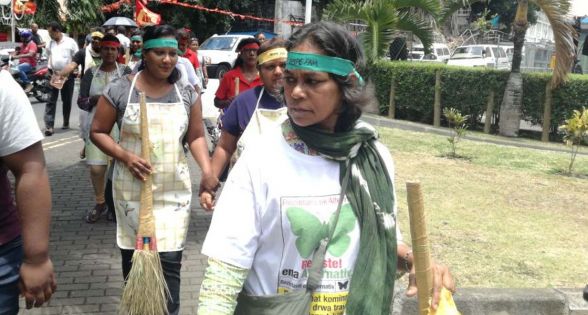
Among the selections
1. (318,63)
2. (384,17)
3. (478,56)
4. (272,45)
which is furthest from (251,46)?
(478,56)

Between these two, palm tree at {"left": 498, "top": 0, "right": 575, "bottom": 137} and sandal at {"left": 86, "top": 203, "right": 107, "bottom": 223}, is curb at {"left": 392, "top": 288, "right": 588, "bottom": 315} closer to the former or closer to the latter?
sandal at {"left": 86, "top": 203, "right": 107, "bottom": 223}

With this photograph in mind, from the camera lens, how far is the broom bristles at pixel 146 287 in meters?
3.40

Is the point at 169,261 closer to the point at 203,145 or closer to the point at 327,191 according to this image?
the point at 203,145

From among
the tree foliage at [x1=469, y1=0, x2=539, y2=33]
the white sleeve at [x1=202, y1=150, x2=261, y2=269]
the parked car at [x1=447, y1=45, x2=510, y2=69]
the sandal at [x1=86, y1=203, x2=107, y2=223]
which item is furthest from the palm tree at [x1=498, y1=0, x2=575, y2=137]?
the tree foliage at [x1=469, y1=0, x2=539, y2=33]

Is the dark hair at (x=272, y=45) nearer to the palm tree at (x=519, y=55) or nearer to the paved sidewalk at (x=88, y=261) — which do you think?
the paved sidewalk at (x=88, y=261)

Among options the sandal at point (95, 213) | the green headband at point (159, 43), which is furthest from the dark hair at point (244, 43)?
the sandal at point (95, 213)

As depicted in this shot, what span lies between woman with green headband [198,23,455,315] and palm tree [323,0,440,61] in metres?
12.4

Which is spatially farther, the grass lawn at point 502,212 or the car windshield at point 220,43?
the car windshield at point 220,43

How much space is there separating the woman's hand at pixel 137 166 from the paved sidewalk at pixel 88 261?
119 centimetres

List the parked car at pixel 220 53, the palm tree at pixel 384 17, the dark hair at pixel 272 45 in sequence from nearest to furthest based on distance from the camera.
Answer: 1. the dark hair at pixel 272 45
2. the palm tree at pixel 384 17
3. the parked car at pixel 220 53

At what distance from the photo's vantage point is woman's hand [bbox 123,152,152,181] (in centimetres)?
341

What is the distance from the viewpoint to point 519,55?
1291 cm

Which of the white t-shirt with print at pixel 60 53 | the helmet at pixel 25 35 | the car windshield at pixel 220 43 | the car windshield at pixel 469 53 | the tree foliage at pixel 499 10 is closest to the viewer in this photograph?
the white t-shirt with print at pixel 60 53

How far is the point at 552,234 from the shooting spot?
6.12m
